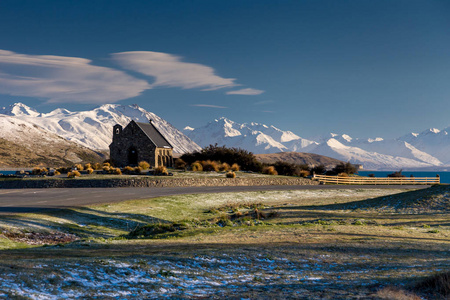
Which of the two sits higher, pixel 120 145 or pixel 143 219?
pixel 120 145

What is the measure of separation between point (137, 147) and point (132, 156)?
175 centimetres

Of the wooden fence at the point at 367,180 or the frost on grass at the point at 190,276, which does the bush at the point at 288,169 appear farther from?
the frost on grass at the point at 190,276

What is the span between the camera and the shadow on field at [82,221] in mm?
19844

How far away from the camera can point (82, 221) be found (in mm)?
22344

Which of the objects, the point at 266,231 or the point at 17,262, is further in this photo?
the point at 266,231

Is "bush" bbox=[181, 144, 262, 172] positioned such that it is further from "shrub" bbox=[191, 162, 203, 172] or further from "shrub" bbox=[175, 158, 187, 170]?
"shrub" bbox=[191, 162, 203, 172]

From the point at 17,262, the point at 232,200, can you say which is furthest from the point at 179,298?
the point at 232,200

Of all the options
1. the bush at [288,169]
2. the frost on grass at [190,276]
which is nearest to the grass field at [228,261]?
the frost on grass at [190,276]

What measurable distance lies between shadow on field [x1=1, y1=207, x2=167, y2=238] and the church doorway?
128 feet

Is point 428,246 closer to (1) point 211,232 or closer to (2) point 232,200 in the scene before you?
(1) point 211,232

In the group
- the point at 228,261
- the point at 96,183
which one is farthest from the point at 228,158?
the point at 228,261

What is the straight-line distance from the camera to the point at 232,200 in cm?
3609

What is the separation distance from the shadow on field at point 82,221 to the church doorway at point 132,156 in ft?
128

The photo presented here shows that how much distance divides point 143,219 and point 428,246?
53.5ft
